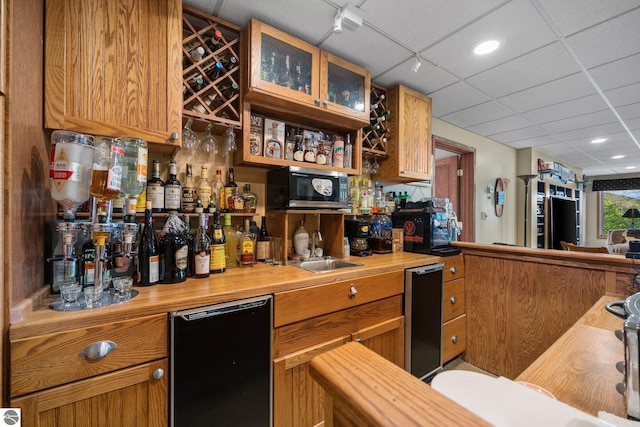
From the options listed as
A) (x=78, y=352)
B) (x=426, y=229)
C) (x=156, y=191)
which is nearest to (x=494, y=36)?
(x=426, y=229)

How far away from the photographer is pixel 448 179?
12.2ft

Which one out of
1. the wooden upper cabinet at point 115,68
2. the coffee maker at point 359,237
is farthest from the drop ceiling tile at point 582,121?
the wooden upper cabinet at point 115,68

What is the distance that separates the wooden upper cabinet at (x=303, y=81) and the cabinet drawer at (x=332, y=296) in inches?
44.7

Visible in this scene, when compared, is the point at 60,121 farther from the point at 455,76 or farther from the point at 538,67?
the point at 538,67

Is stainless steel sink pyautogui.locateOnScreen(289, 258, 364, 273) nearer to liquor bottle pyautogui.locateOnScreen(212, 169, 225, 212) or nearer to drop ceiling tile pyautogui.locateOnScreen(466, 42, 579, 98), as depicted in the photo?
liquor bottle pyautogui.locateOnScreen(212, 169, 225, 212)

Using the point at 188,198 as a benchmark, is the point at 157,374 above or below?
below

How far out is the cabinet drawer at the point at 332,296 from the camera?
1259 millimetres

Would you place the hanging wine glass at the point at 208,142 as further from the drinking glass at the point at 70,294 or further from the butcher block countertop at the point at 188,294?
the drinking glass at the point at 70,294

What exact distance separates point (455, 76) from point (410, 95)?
1.20 feet

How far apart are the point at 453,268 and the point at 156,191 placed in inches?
84.8

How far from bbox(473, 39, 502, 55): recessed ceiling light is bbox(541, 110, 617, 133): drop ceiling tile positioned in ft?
6.89

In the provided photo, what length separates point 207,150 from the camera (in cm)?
161

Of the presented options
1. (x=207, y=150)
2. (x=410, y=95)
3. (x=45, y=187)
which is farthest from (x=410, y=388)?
(x=410, y=95)

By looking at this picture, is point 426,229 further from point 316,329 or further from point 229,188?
point 229,188
